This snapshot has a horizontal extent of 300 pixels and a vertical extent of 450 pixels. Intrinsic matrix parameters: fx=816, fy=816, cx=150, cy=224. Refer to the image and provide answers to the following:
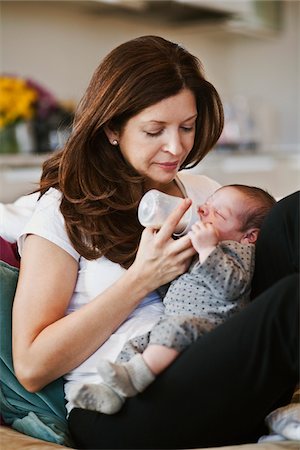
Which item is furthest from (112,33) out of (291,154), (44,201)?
(44,201)

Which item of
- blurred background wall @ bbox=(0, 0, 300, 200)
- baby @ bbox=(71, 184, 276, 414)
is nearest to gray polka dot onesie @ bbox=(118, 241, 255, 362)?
baby @ bbox=(71, 184, 276, 414)

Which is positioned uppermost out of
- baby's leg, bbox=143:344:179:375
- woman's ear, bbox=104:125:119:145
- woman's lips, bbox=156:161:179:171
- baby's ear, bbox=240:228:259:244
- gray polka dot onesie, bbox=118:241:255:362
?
woman's ear, bbox=104:125:119:145

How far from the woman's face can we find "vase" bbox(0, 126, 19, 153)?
2111 millimetres

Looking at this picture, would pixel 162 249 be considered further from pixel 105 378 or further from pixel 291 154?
pixel 291 154

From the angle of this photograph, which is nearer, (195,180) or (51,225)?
(51,225)

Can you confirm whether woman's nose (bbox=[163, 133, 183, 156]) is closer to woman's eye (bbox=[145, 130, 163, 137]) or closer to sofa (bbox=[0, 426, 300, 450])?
woman's eye (bbox=[145, 130, 163, 137])

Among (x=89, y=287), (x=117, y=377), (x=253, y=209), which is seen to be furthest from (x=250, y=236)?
(x=117, y=377)

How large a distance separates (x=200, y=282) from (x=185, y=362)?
16 centimetres

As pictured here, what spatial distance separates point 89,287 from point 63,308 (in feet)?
0.23

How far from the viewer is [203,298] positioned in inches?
52.7

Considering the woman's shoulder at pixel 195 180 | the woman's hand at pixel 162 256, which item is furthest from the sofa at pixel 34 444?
the woman's shoulder at pixel 195 180

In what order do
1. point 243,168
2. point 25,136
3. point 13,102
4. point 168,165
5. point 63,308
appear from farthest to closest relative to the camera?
1. point 243,168
2. point 25,136
3. point 13,102
4. point 168,165
5. point 63,308

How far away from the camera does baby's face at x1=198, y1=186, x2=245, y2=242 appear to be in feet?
4.84

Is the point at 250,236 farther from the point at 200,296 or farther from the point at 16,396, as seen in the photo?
the point at 16,396
